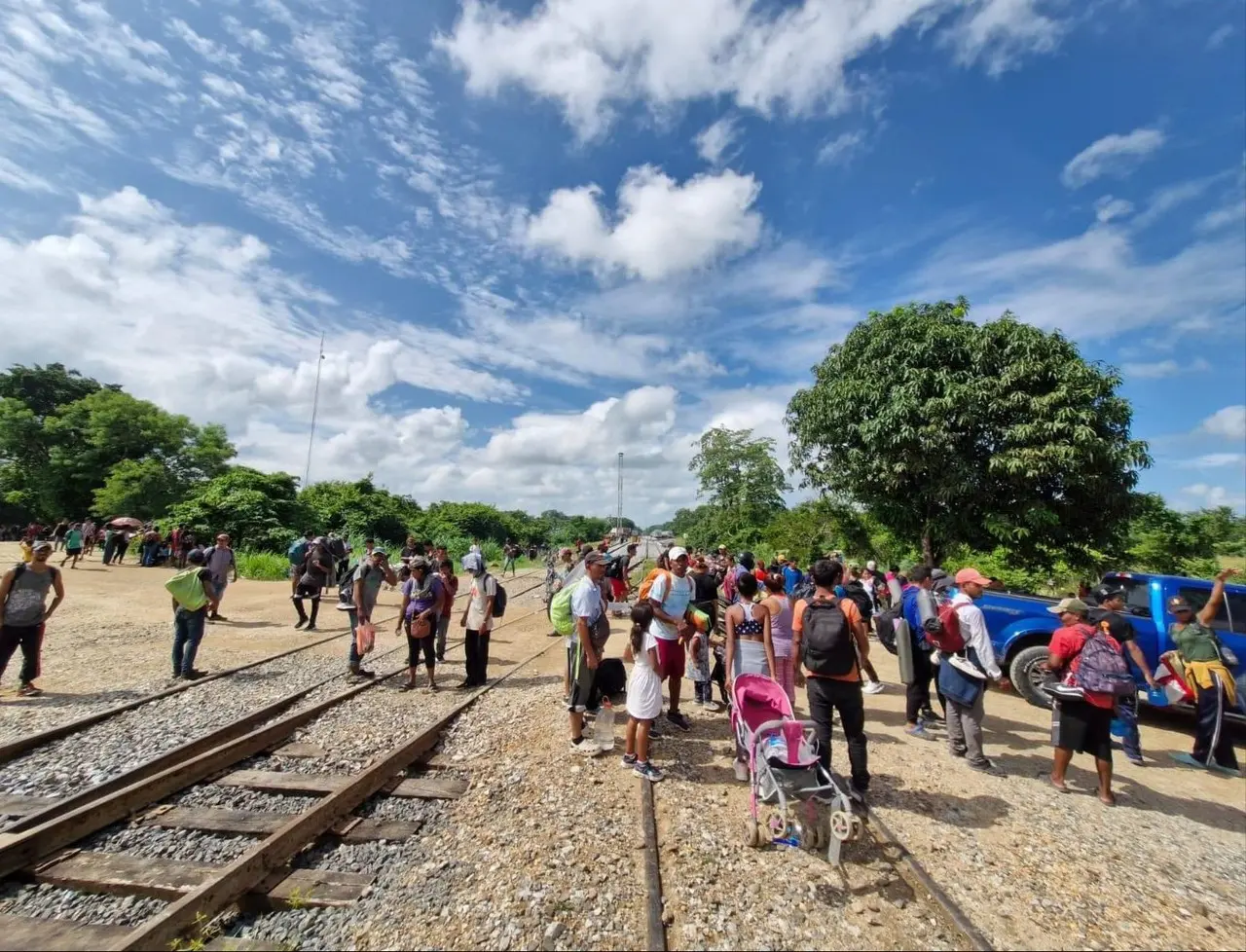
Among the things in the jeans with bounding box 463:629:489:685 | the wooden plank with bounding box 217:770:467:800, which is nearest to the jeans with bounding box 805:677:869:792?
the wooden plank with bounding box 217:770:467:800

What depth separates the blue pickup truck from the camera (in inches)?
260

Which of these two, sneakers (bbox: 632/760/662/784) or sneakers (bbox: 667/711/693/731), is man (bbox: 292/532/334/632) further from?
sneakers (bbox: 632/760/662/784)

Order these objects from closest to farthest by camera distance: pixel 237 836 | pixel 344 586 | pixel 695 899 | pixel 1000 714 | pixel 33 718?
pixel 695 899
pixel 237 836
pixel 33 718
pixel 1000 714
pixel 344 586

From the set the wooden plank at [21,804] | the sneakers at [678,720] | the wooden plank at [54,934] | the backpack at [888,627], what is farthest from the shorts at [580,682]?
the backpack at [888,627]

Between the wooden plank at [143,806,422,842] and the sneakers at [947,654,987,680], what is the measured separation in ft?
15.6

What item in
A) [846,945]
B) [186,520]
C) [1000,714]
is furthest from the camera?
[186,520]

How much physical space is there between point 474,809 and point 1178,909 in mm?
4607

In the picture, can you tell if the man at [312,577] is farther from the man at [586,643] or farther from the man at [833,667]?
the man at [833,667]

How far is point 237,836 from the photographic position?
13.3 ft

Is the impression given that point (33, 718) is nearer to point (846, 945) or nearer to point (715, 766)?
point (715, 766)

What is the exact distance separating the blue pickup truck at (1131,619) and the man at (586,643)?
5.31m

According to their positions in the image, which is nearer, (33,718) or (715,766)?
(715,766)

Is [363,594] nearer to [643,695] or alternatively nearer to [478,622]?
[478,622]

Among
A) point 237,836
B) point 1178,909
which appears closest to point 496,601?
point 237,836
